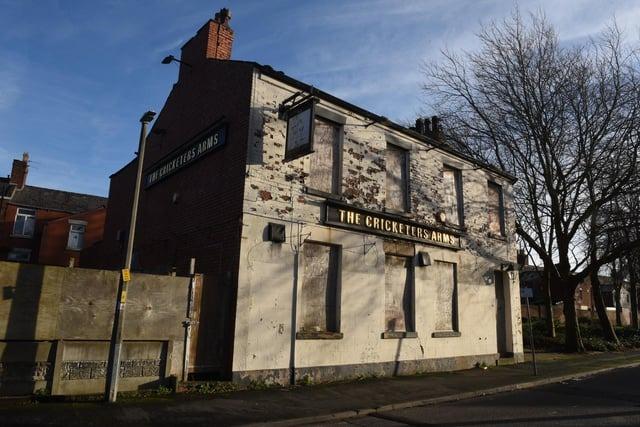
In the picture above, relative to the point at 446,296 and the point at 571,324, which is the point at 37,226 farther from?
the point at 571,324

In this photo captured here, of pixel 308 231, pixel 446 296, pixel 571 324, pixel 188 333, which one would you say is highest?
pixel 308 231

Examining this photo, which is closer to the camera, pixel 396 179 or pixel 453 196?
pixel 396 179

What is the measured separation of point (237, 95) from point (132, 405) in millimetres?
6846

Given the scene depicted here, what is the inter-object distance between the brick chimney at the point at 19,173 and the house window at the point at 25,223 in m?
2.48

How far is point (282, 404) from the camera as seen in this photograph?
8.33 meters

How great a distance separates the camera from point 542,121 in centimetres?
2036

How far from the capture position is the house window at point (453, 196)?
15.2m

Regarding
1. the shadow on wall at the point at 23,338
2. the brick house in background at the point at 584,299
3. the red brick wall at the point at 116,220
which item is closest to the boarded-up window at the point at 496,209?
the red brick wall at the point at 116,220

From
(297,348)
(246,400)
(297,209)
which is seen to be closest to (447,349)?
(297,348)

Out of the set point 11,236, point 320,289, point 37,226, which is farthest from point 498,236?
point 11,236

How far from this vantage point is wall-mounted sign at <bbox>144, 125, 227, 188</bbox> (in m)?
11.5

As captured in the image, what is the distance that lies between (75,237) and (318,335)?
3215 centimetres

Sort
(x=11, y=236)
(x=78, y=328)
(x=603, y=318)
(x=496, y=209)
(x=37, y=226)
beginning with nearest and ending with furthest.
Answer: (x=78, y=328), (x=496, y=209), (x=603, y=318), (x=11, y=236), (x=37, y=226)

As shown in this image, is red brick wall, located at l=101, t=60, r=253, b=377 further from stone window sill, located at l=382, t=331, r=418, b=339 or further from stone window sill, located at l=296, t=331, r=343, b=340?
stone window sill, located at l=382, t=331, r=418, b=339
